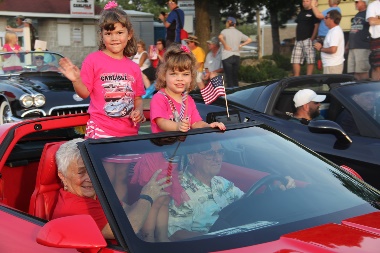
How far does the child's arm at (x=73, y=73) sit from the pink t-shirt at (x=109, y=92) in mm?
84

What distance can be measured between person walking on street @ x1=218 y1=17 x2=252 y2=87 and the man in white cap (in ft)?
25.1

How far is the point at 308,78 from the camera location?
6.94 meters

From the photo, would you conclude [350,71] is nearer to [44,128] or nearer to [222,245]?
[44,128]

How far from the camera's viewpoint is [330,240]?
8.68 ft

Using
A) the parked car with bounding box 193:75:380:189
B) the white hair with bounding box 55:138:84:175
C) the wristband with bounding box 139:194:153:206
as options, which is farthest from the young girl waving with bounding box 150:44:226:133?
the wristband with bounding box 139:194:153:206

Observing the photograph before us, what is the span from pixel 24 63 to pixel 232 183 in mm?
8666

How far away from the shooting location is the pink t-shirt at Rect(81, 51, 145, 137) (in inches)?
173

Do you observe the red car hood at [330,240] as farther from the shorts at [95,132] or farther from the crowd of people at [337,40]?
the crowd of people at [337,40]

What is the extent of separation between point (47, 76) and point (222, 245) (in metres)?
8.80

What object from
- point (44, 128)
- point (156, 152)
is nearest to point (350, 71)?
point (44, 128)

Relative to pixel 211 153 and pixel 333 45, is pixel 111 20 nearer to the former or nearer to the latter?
pixel 211 153

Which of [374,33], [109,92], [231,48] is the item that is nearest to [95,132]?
[109,92]

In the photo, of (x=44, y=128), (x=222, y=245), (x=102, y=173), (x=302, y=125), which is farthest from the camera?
(x=302, y=125)

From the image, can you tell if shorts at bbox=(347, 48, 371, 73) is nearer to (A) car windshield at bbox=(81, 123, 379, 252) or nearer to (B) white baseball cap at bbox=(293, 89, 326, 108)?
(B) white baseball cap at bbox=(293, 89, 326, 108)
